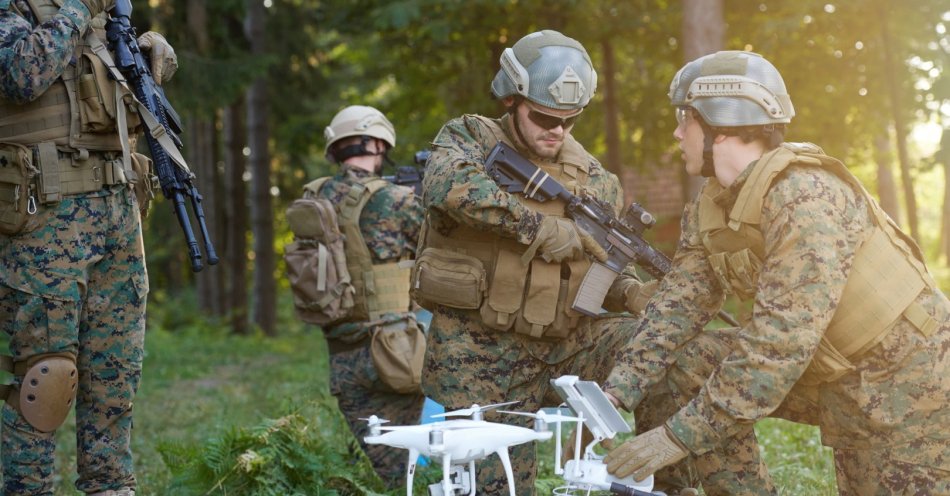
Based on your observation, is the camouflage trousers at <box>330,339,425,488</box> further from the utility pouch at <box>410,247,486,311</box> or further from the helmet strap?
the helmet strap

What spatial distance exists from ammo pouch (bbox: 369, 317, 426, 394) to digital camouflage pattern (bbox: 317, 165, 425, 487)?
92mm

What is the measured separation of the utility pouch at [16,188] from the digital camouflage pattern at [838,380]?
2.70 meters

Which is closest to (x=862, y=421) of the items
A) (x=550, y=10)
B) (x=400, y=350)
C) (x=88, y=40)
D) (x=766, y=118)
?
(x=766, y=118)

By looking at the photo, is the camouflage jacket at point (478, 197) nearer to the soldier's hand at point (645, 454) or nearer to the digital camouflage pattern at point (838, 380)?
the digital camouflage pattern at point (838, 380)

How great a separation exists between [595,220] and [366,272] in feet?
6.51

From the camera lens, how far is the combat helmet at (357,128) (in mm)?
6820

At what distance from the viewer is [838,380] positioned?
397cm

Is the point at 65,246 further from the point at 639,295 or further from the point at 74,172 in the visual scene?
the point at 639,295

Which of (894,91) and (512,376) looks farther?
(894,91)

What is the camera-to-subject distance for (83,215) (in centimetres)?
459

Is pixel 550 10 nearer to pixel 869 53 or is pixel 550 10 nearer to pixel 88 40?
pixel 869 53

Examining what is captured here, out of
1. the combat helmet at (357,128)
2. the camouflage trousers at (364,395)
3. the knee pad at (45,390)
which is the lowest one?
the camouflage trousers at (364,395)

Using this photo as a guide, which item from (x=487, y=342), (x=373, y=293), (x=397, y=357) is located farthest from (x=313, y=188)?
(x=487, y=342)

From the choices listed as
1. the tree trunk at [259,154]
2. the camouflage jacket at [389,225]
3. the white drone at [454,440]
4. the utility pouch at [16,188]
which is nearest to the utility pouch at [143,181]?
the utility pouch at [16,188]
